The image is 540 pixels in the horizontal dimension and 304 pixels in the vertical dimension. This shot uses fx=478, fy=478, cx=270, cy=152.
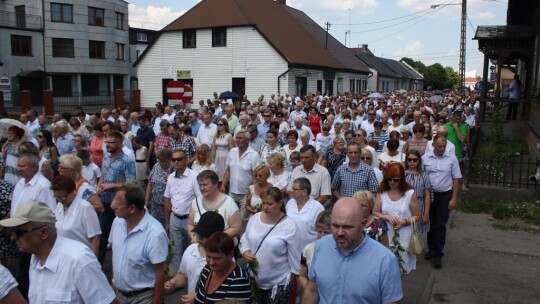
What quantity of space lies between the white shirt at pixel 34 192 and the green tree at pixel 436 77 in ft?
319

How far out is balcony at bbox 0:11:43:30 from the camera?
40.7 meters

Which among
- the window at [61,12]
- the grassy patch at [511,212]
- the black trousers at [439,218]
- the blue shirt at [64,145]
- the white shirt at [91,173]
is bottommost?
the grassy patch at [511,212]

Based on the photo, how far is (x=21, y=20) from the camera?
4119cm

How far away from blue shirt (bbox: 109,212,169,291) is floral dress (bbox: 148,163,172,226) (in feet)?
8.29

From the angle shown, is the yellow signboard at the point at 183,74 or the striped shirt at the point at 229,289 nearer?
the striped shirt at the point at 229,289

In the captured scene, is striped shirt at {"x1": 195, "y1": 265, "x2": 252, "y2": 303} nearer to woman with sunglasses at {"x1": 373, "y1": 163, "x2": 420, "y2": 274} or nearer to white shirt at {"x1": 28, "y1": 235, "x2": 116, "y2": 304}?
white shirt at {"x1": 28, "y1": 235, "x2": 116, "y2": 304}

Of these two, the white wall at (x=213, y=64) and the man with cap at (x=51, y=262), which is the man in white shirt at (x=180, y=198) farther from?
the white wall at (x=213, y=64)

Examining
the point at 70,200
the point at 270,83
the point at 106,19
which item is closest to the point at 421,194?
the point at 70,200

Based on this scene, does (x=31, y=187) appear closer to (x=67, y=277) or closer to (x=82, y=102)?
(x=67, y=277)

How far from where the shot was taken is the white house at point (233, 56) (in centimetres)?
3177

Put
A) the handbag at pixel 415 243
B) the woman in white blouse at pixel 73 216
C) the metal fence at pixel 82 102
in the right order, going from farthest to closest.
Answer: the metal fence at pixel 82 102
the handbag at pixel 415 243
the woman in white blouse at pixel 73 216

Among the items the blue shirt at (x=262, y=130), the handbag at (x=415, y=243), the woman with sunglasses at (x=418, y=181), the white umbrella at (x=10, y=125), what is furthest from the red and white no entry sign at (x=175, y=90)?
the handbag at (x=415, y=243)

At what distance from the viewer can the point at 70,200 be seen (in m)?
4.64

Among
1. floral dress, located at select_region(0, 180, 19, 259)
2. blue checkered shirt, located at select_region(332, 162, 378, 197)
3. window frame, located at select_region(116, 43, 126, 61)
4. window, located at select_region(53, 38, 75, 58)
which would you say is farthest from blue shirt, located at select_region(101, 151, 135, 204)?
window frame, located at select_region(116, 43, 126, 61)
